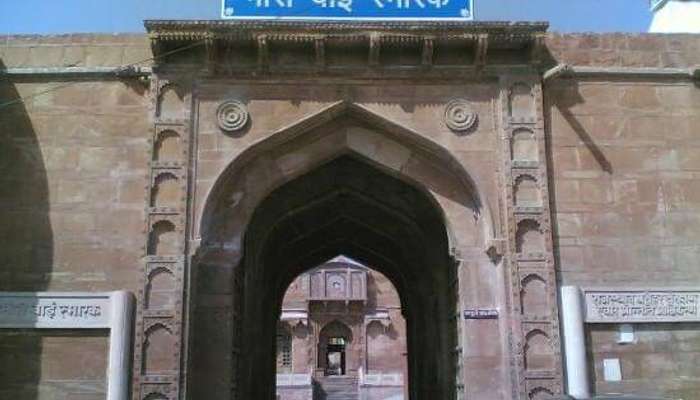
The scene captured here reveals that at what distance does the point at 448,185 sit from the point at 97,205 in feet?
14.5

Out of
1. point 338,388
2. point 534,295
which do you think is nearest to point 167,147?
point 534,295

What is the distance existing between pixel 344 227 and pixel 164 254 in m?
6.41

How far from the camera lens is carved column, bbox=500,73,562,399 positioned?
30.7 feet

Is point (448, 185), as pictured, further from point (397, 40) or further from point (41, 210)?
point (41, 210)

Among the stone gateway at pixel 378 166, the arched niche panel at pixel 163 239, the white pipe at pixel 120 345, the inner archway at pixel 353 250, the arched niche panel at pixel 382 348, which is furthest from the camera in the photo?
the arched niche panel at pixel 382 348

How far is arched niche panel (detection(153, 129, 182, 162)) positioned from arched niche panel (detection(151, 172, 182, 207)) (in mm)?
213

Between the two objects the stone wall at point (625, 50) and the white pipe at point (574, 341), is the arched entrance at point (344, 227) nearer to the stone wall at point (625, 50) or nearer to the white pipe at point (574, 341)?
the white pipe at point (574, 341)

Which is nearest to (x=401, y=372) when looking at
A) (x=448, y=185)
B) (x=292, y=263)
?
(x=292, y=263)

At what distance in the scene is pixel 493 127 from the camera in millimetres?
10133

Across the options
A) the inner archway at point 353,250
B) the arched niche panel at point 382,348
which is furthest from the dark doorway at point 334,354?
the inner archway at point 353,250

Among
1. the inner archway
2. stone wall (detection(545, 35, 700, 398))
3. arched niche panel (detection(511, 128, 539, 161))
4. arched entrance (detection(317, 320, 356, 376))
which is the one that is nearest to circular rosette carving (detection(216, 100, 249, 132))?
the inner archway

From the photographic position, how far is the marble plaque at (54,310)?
937 centimetres

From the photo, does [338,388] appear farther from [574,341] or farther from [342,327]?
[574,341]

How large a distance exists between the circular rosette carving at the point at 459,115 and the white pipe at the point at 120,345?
445 centimetres
